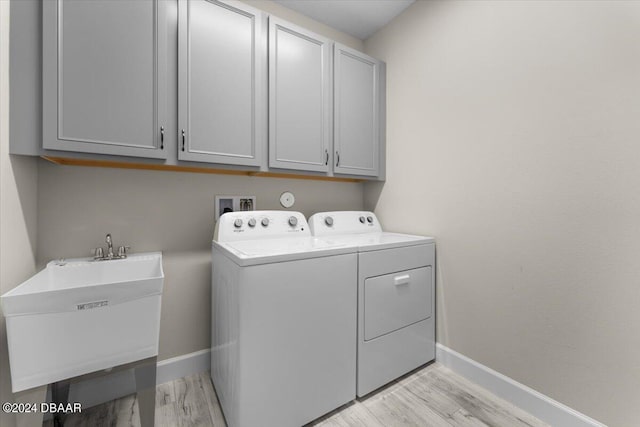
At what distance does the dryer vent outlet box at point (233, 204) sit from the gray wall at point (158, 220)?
0.04 metres

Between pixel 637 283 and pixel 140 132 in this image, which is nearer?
pixel 637 283

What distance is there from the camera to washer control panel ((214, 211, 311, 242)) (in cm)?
157

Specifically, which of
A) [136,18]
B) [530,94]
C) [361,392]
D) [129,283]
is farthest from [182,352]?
[530,94]

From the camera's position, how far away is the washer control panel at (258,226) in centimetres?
157

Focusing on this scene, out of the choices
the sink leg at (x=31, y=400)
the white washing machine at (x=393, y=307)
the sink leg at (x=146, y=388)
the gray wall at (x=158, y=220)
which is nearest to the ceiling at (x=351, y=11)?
the gray wall at (x=158, y=220)

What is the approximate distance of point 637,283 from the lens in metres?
1.08

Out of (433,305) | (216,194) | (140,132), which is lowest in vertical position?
(433,305)

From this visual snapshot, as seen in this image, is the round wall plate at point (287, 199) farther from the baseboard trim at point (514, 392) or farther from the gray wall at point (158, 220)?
the baseboard trim at point (514, 392)

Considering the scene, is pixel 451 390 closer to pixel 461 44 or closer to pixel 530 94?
pixel 530 94

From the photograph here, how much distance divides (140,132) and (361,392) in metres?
1.71

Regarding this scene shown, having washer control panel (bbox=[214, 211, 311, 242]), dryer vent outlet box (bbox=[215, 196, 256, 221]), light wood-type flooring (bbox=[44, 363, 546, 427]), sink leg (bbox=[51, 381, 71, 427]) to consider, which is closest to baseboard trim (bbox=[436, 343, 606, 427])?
light wood-type flooring (bbox=[44, 363, 546, 427])

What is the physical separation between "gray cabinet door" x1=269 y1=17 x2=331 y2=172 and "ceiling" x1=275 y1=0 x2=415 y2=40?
37 centimetres

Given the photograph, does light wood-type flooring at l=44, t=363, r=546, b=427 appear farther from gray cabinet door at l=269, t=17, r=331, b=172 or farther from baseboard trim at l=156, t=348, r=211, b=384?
gray cabinet door at l=269, t=17, r=331, b=172

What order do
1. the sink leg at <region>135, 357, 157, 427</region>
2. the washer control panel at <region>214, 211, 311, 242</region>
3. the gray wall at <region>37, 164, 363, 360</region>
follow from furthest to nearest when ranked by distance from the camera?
the washer control panel at <region>214, 211, 311, 242</region>, the gray wall at <region>37, 164, 363, 360</region>, the sink leg at <region>135, 357, 157, 427</region>
